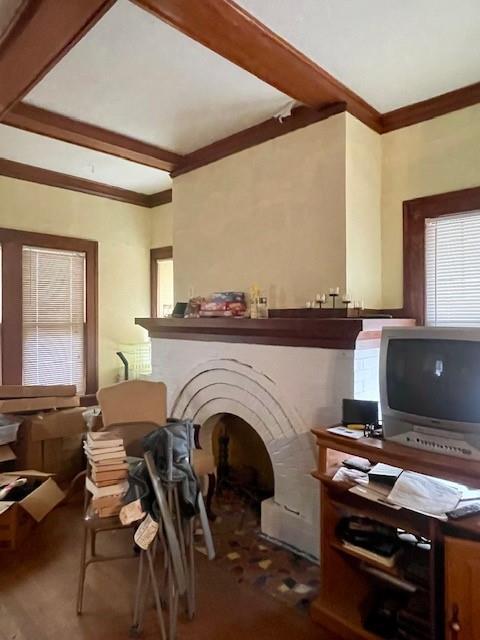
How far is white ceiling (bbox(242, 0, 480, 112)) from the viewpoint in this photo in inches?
71.3

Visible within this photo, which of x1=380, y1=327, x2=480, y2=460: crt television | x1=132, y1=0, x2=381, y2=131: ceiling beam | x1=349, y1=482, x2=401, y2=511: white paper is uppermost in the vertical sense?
x1=132, y1=0, x2=381, y2=131: ceiling beam

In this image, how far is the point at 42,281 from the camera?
4.04 meters

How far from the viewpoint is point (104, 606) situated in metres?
2.12

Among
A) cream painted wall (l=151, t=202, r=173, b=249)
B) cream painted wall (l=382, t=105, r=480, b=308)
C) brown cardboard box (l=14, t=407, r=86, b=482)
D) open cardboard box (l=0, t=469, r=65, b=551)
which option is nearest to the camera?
cream painted wall (l=382, t=105, r=480, b=308)

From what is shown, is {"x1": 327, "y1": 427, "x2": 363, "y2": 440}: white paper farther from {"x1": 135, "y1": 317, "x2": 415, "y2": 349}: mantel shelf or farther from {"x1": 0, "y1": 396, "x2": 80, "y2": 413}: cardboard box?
{"x1": 0, "y1": 396, "x2": 80, "y2": 413}: cardboard box

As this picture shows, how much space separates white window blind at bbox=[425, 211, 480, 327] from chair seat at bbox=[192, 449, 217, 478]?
5.56 ft

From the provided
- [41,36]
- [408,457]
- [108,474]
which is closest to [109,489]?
[108,474]

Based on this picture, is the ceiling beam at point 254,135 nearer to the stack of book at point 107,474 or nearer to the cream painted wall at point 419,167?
the cream painted wall at point 419,167

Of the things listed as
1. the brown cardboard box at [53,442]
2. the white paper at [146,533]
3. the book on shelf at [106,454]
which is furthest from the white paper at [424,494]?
the brown cardboard box at [53,442]

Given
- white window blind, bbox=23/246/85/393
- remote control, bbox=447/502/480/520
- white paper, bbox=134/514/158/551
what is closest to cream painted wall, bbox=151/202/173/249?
white window blind, bbox=23/246/85/393

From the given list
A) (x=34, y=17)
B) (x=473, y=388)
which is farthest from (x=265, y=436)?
(x=34, y=17)

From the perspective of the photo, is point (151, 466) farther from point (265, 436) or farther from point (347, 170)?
point (347, 170)

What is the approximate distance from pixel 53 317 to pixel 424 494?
11.7 feet

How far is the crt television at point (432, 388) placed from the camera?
1.73 m
